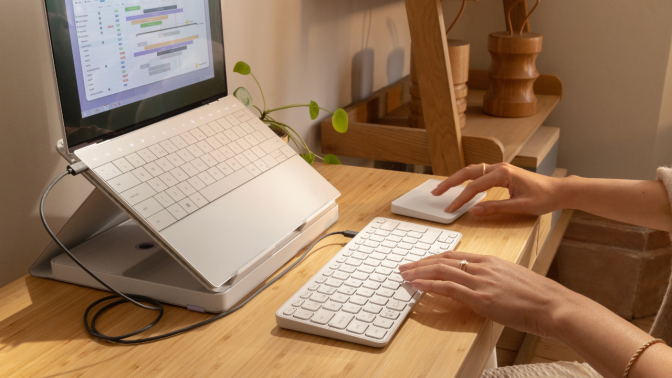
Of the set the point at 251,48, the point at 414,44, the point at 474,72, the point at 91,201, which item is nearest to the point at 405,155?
the point at 414,44

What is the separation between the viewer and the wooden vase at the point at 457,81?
135 cm

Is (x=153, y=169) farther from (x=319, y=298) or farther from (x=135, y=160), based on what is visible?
(x=319, y=298)

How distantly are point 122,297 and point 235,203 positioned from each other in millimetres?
174

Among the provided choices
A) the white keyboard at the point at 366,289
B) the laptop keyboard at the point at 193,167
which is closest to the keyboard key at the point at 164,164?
the laptop keyboard at the point at 193,167

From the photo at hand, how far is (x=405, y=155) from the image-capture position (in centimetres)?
134

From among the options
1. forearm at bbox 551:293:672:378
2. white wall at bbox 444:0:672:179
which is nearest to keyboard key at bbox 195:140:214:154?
forearm at bbox 551:293:672:378

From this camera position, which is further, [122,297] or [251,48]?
[251,48]

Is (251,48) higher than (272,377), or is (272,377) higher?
(251,48)

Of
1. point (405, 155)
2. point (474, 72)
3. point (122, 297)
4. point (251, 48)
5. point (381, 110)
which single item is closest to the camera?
point (122, 297)

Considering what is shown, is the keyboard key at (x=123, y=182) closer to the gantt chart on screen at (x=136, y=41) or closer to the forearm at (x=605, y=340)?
the gantt chart on screen at (x=136, y=41)

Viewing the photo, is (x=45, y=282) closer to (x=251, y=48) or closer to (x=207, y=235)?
(x=207, y=235)

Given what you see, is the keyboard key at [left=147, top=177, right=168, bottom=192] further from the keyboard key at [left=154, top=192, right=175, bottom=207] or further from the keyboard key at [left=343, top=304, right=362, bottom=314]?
the keyboard key at [left=343, top=304, right=362, bottom=314]

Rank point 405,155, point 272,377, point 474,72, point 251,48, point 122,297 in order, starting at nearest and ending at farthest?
point 272,377, point 122,297, point 251,48, point 405,155, point 474,72

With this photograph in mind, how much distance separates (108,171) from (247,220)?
0.17 meters
